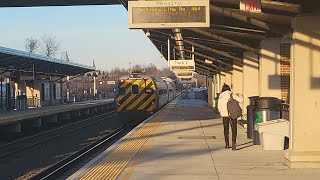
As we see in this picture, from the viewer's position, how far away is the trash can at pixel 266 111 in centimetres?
1281

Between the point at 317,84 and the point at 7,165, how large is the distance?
9500mm

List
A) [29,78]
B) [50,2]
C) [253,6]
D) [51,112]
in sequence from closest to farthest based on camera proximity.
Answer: [253,6]
[50,2]
[51,112]
[29,78]

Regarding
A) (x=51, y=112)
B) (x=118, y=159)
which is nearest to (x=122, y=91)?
(x=51, y=112)

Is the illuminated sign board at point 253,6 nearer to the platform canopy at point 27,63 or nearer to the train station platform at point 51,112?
the train station platform at point 51,112

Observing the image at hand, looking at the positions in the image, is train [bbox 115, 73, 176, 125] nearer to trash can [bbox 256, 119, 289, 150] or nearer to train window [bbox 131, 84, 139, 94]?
train window [bbox 131, 84, 139, 94]

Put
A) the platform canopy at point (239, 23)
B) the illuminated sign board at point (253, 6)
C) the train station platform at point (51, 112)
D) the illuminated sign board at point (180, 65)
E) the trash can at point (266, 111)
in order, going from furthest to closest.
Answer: the illuminated sign board at point (180, 65) < the train station platform at point (51, 112) < the trash can at point (266, 111) < the platform canopy at point (239, 23) < the illuminated sign board at point (253, 6)

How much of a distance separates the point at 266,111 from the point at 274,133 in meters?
1.25

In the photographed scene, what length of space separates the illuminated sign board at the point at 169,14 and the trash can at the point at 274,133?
Answer: 305 cm

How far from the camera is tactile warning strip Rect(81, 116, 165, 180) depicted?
906cm

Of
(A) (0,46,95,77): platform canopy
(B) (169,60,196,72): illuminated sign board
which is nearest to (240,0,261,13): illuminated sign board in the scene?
(B) (169,60,196,72): illuminated sign board

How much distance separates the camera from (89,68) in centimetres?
5162

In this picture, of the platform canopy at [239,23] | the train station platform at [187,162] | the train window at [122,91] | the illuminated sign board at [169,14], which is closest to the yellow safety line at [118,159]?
the train station platform at [187,162]

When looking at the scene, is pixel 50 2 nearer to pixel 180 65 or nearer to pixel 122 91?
pixel 122 91

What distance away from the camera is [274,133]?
38.3 feet
